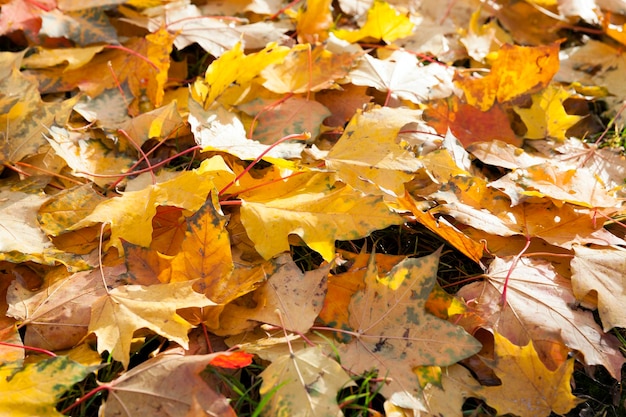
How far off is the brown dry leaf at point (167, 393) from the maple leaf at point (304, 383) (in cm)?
8

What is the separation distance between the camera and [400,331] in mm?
1045

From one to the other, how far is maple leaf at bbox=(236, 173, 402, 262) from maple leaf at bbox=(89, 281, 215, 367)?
6.9 inches

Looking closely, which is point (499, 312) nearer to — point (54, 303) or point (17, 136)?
point (54, 303)

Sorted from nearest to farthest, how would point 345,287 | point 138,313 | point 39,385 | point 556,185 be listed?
point 39,385, point 138,313, point 345,287, point 556,185

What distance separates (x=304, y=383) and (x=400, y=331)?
206mm

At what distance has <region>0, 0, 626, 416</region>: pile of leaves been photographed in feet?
Result: 3.31

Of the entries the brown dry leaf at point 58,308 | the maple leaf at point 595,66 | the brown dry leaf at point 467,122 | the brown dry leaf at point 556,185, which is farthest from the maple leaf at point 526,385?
the maple leaf at point 595,66

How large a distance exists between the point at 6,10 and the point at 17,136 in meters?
0.46

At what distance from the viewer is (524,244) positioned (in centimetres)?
124

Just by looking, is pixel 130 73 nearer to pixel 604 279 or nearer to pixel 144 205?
pixel 144 205

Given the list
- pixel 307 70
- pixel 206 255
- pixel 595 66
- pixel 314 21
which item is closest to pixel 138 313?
pixel 206 255

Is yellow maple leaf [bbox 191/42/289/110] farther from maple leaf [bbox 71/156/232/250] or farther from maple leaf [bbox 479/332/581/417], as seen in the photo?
maple leaf [bbox 479/332/581/417]

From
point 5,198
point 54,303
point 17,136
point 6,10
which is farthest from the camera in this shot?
point 6,10

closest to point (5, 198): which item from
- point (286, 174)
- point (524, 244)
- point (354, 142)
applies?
point (286, 174)
